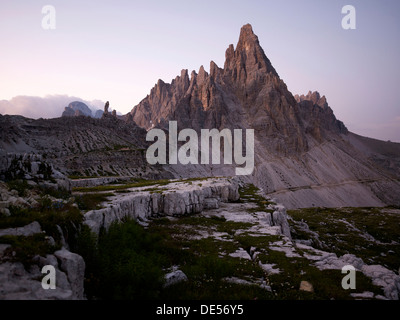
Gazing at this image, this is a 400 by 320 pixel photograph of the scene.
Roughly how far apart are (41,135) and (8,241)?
9940 cm

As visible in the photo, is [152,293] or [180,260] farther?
[180,260]

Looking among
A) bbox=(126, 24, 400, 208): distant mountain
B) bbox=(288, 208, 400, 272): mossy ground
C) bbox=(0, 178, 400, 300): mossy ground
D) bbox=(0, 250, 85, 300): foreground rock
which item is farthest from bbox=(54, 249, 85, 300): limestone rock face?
bbox=(126, 24, 400, 208): distant mountain

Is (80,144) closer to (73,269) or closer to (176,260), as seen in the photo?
(176,260)

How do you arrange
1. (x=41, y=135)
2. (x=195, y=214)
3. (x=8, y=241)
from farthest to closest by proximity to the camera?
1. (x=41, y=135)
2. (x=195, y=214)
3. (x=8, y=241)

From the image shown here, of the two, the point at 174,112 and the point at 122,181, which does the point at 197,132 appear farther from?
the point at 122,181

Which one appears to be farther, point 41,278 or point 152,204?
point 152,204

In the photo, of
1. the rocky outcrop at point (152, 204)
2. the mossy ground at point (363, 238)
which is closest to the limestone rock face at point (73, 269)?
the rocky outcrop at point (152, 204)

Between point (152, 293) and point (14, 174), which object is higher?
point (14, 174)

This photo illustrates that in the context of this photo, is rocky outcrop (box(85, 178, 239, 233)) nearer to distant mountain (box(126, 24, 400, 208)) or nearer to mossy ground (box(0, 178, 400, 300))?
mossy ground (box(0, 178, 400, 300))

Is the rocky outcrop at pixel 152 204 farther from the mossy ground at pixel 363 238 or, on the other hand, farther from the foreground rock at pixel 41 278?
the mossy ground at pixel 363 238

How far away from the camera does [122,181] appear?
4866 cm

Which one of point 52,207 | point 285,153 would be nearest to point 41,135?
point 52,207

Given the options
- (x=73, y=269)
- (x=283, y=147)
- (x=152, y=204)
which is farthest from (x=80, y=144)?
(x=283, y=147)
